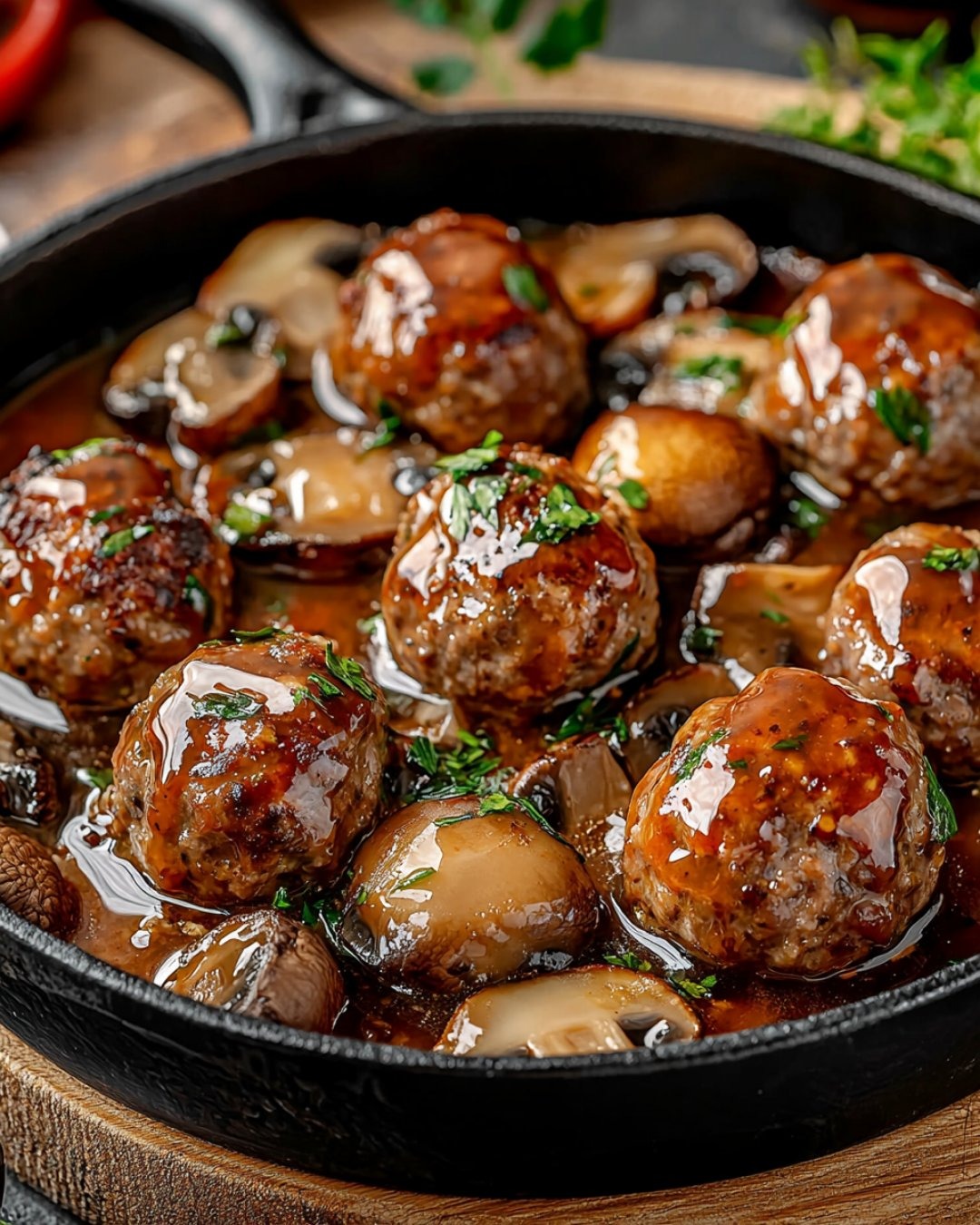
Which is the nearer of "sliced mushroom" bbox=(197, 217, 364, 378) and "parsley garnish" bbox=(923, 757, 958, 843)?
"parsley garnish" bbox=(923, 757, 958, 843)

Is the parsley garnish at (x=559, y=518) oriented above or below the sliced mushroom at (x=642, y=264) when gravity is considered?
above

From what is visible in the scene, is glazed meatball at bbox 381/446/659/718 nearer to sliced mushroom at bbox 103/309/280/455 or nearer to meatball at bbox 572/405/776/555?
meatball at bbox 572/405/776/555

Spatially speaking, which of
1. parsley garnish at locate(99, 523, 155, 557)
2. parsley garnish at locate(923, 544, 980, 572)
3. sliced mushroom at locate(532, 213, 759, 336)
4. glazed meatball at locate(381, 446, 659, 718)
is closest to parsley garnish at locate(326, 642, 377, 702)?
glazed meatball at locate(381, 446, 659, 718)

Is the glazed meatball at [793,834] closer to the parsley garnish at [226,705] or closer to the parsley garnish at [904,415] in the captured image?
the parsley garnish at [226,705]

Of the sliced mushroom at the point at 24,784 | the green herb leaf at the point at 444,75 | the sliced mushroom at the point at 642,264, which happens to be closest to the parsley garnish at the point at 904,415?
the sliced mushroom at the point at 642,264

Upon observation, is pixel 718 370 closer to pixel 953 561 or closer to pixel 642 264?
pixel 642 264

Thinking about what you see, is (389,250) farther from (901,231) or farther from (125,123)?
(125,123)

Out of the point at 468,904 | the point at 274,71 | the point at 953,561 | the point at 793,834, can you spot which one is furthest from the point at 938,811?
the point at 274,71
